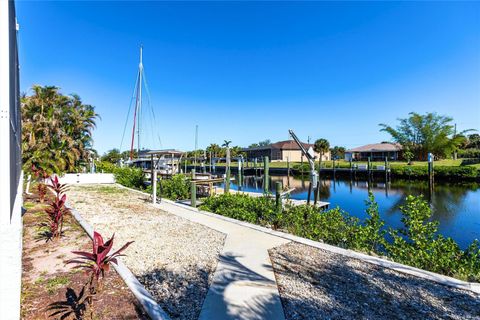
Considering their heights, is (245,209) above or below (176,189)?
below

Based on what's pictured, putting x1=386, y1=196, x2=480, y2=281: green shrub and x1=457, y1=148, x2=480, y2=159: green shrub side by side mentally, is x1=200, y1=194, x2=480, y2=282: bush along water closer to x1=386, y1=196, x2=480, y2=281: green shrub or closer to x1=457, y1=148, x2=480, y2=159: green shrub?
x1=386, y1=196, x2=480, y2=281: green shrub

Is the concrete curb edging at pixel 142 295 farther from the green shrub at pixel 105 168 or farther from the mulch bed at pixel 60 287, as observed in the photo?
the green shrub at pixel 105 168

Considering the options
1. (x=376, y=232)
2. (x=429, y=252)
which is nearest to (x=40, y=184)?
(x=376, y=232)

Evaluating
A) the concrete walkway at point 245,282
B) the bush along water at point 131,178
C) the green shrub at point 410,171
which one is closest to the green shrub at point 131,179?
the bush along water at point 131,178

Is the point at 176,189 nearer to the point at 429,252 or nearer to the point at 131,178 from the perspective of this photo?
the point at 131,178

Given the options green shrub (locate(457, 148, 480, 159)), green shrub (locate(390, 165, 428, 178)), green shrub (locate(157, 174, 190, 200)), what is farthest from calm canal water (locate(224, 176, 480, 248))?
green shrub (locate(457, 148, 480, 159))

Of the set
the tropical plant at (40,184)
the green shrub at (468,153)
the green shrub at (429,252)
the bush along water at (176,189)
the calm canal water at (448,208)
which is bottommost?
the calm canal water at (448,208)

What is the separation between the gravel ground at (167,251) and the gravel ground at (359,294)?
1.26 m

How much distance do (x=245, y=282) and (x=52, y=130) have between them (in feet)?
62.5

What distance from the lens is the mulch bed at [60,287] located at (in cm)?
314

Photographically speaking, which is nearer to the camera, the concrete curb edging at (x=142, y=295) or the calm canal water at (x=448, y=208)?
the concrete curb edging at (x=142, y=295)

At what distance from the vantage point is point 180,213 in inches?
365

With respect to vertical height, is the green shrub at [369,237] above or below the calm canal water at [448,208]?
above

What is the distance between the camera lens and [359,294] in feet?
12.3
